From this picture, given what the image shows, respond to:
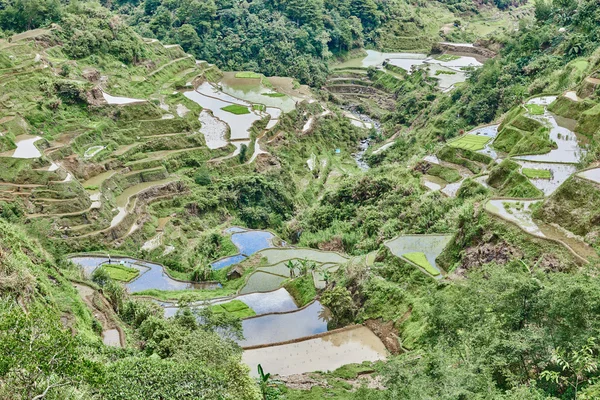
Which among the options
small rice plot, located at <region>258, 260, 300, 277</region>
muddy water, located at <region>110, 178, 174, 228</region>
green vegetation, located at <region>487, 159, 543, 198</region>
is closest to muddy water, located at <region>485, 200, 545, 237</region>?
green vegetation, located at <region>487, 159, 543, 198</region>

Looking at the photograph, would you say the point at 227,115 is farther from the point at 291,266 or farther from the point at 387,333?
the point at 387,333

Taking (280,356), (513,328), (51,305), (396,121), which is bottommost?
(396,121)

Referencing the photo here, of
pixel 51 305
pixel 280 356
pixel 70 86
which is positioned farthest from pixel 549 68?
pixel 51 305

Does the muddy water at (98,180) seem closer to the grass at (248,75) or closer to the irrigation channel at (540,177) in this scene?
the irrigation channel at (540,177)

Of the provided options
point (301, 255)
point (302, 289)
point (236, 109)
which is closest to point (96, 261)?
point (301, 255)

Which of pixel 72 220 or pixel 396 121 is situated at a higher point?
pixel 72 220

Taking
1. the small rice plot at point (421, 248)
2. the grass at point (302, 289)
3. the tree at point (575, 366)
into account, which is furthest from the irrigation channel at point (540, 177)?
the tree at point (575, 366)

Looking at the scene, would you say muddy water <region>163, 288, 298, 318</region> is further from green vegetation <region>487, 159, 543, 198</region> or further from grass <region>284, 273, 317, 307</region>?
green vegetation <region>487, 159, 543, 198</region>

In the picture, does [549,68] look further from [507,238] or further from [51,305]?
[51,305]
